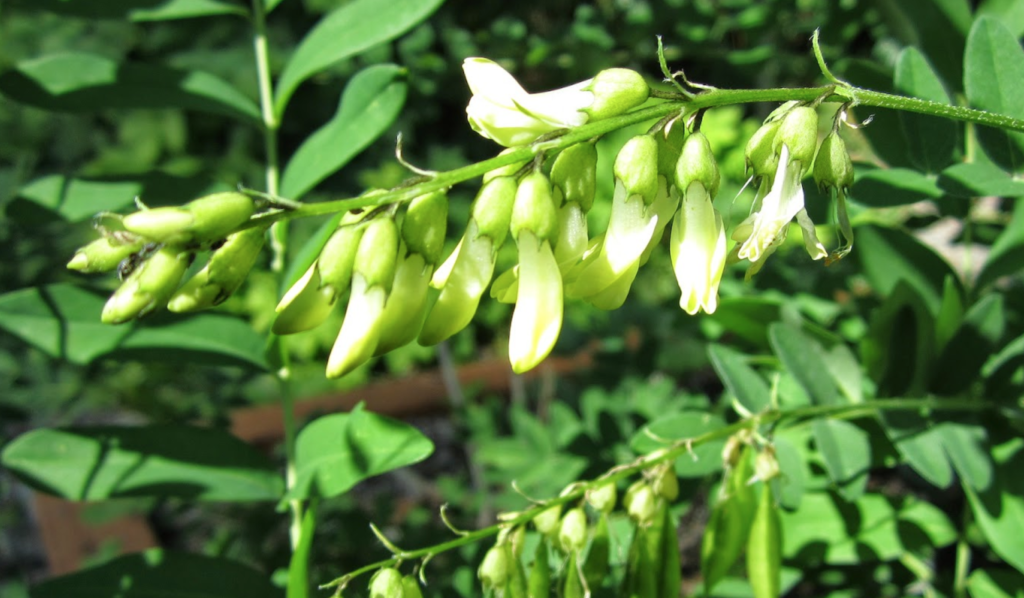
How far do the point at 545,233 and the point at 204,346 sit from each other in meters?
0.48

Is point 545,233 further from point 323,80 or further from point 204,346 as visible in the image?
point 323,80

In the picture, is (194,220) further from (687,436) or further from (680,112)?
(687,436)

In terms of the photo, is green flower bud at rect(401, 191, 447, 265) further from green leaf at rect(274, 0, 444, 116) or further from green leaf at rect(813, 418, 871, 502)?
green leaf at rect(813, 418, 871, 502)

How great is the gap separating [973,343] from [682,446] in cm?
30

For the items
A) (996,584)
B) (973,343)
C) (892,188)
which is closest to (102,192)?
(892,188)

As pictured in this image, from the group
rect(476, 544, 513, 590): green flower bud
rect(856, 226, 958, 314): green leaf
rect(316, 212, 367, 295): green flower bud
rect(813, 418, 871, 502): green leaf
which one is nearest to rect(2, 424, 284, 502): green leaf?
rect(476, 544, 513, 590): green flower bud

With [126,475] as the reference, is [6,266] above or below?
below

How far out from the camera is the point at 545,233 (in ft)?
1.68

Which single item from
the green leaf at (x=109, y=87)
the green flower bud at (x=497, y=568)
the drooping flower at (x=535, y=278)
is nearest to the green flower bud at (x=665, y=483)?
the green flower bud at (x=497, y=568)

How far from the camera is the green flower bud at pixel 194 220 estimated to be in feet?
1.45

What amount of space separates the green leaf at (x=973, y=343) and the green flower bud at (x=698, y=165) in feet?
1.37

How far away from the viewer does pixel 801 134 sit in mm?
516

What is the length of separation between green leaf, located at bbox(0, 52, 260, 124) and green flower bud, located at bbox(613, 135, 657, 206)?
21.2 inches

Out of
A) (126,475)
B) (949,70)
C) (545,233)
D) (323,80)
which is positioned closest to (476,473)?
(323,80)
